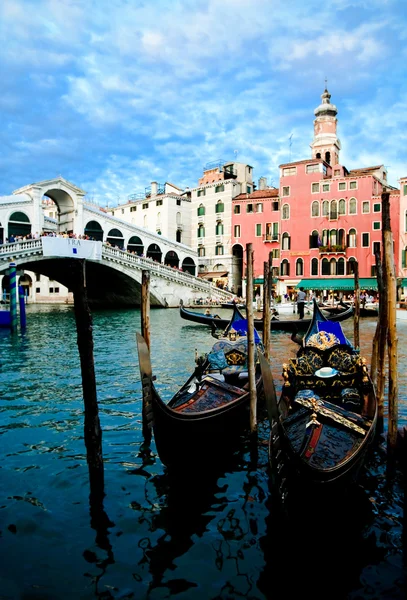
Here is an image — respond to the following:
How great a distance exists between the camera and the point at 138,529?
3.33 m

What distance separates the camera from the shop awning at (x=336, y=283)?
2550 centimetres

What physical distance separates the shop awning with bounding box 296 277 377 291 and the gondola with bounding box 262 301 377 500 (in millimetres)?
20797

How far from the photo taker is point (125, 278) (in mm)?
25312

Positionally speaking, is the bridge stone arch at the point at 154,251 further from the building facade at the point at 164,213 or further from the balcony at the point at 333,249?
Result: the balcony at the point at 333,249

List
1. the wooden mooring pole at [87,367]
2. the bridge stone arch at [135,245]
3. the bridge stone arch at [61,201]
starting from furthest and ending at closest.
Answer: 1. the bridge stone arch at [135,245]
2. the bridge stone arch at [61,201]
3. the wooden mooring pole at [87,367]

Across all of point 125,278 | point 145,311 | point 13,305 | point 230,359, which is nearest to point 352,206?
point 125,278

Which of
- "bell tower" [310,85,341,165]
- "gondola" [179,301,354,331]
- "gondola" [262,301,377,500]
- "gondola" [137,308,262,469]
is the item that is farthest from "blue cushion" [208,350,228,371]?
"bell tower" [310,85,341,165]

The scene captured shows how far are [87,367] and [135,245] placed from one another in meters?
27.6

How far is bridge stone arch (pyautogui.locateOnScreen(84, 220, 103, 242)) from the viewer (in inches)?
1123

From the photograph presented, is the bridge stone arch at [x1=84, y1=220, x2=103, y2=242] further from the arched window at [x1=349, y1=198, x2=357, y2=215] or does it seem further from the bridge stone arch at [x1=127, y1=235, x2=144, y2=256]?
the arched window at [x1=349, y1=198, x2=357, y2=215]

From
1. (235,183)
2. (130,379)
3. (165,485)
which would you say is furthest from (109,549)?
(235,183)

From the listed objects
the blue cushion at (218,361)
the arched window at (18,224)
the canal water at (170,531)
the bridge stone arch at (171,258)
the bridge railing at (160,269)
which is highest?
the arched window at (18,224)

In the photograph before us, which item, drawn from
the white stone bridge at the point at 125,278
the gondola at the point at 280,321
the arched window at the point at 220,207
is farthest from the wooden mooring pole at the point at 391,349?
the arched window at the point at 220,207

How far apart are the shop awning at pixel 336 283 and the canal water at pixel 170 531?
2135 cm
